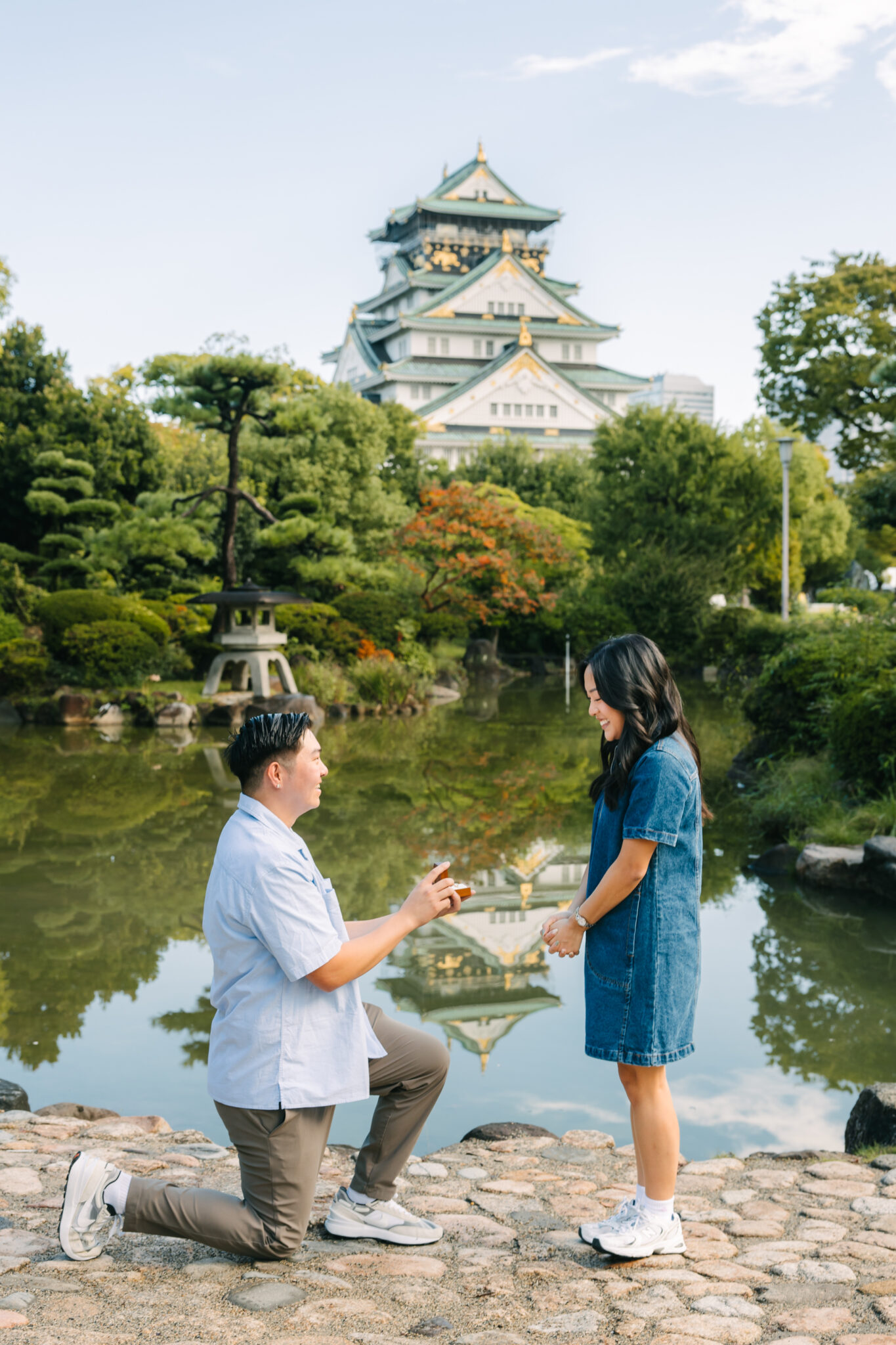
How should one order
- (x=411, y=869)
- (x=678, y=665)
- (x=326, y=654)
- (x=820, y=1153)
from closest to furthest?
(x=820, y=1153), (x=411, y=869), (x=326, y=654), (x=678, y=665)

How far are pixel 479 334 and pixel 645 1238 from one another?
38.4m

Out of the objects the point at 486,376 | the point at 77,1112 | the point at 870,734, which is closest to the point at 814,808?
the point at 870,734

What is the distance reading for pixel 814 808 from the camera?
7.64m

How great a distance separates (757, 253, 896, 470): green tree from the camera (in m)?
20.2

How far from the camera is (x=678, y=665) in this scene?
23.0 m

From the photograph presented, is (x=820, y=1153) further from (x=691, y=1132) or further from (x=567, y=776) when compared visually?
(x=567, y=776)

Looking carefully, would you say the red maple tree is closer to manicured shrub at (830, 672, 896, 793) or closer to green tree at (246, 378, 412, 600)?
green tree at (246, 378, 412, 600)

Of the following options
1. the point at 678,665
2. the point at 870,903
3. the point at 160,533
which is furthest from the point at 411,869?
the point at 678,665

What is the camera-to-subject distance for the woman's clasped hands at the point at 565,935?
2.44 meters

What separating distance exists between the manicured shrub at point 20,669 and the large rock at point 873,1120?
14.3 m

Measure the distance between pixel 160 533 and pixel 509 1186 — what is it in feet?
48.5

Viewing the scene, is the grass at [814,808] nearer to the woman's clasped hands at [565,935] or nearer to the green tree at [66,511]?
the woman's clasped hands at [565,935]

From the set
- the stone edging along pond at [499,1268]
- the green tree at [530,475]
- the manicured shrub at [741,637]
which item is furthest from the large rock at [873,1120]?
the green tree at [530,475]

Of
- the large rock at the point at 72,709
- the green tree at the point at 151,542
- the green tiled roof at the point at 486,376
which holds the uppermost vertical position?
the green tiled roof at the point at 486,376
